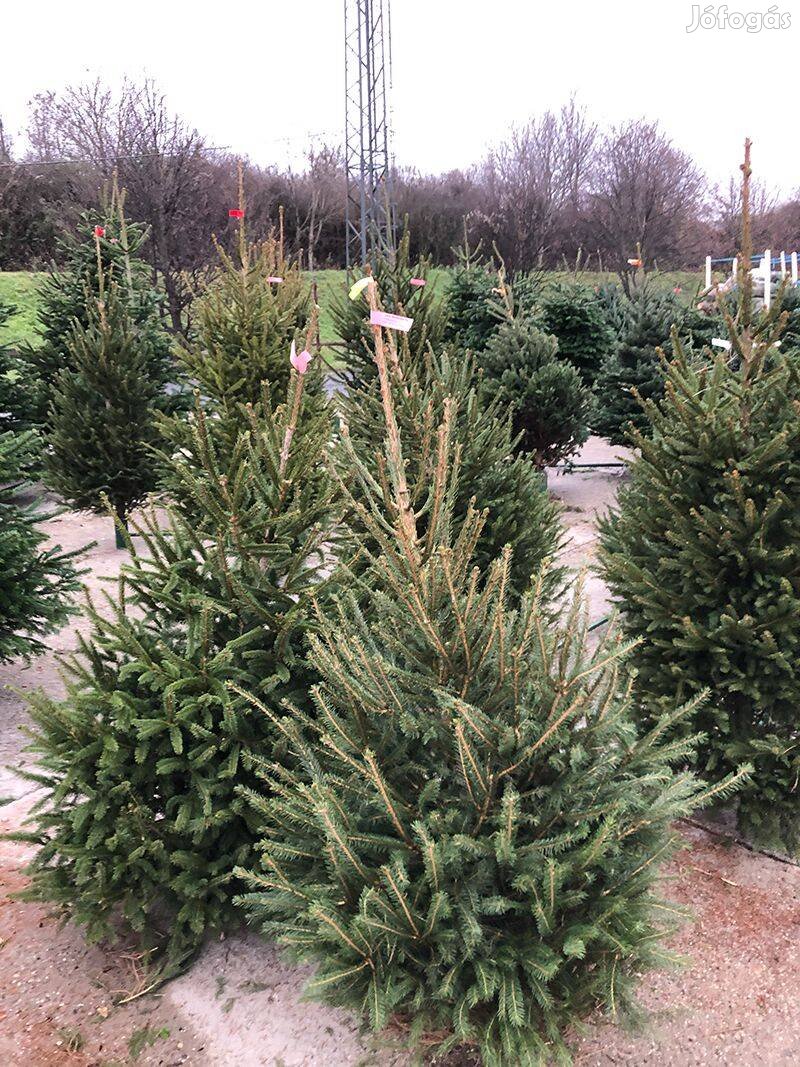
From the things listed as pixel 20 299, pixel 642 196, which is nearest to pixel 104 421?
pixel 20 299

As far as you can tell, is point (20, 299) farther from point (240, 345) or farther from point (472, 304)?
point (240, 345)

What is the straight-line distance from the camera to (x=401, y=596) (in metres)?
2.41

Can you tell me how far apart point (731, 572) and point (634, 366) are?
8742mm

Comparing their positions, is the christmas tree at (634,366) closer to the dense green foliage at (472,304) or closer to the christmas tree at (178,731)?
the dense green foliage at (472,304)

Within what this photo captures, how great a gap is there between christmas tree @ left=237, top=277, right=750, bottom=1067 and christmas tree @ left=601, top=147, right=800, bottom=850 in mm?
1206

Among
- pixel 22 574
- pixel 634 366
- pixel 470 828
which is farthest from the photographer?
pixel 634 366

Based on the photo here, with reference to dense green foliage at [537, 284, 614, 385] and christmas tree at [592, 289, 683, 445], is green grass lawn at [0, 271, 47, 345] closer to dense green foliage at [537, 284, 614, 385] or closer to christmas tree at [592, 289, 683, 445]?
dense green foliage at [537, 284, 614, 385]

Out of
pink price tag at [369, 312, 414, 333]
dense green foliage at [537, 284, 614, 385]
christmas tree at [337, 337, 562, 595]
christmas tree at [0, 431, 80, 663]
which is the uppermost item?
dense green foliage at [537, 284, 614, 385]

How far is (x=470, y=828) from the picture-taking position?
2.42 m

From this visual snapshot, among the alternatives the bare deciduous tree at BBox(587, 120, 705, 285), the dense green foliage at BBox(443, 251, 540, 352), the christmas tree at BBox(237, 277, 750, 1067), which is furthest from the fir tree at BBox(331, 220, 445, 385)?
the bare deciduous tree at BBox(587, 120, 705, 285)

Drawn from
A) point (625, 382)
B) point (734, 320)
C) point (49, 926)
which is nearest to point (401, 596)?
point (49, 926)

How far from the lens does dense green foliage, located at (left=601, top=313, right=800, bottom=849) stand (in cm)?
359

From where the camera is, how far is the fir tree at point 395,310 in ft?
32.9

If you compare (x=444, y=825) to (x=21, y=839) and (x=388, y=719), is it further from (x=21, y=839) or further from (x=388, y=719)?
(x=21, y=839)
